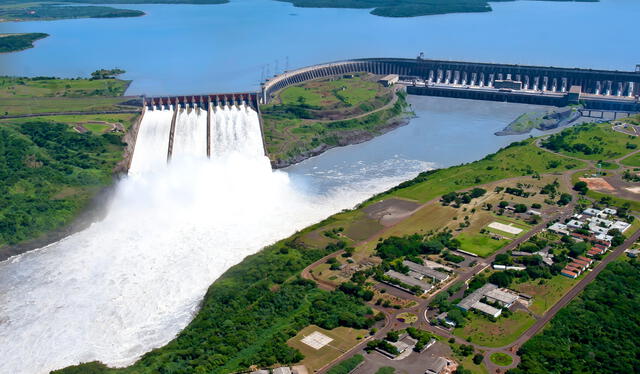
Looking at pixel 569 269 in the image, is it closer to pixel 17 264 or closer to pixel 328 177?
pixel 328 177

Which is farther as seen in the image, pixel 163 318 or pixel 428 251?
pixel 428 251

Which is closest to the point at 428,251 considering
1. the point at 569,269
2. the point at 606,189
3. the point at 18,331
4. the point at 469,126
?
the point at 569,269

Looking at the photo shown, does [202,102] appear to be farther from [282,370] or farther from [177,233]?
[282,370]

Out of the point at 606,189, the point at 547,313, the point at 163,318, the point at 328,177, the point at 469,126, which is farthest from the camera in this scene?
the point at 469,126

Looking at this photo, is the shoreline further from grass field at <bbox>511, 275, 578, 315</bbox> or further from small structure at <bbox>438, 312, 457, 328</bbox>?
small structure at <bbox>438, 312, 457, 328</bbox>

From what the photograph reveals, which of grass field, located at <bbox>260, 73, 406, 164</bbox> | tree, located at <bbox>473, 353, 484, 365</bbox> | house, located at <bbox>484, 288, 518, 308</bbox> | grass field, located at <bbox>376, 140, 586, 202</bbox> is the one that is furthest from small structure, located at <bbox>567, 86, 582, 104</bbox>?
tree, located at <bbox>473, 353, 484, 365</bbox>

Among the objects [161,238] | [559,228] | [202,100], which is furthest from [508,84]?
[161,238]
